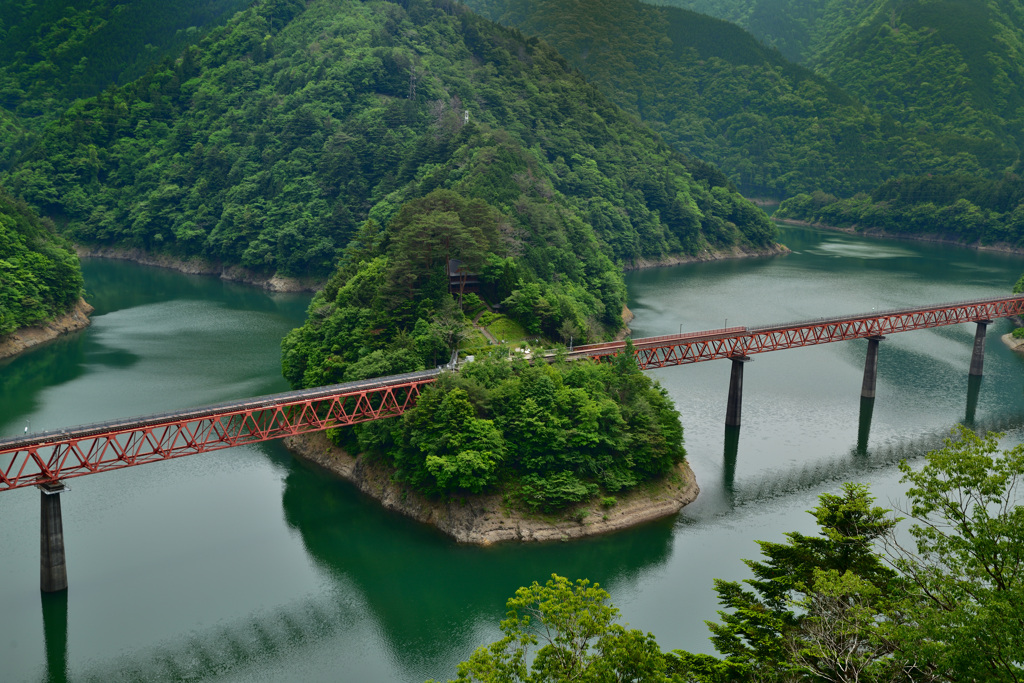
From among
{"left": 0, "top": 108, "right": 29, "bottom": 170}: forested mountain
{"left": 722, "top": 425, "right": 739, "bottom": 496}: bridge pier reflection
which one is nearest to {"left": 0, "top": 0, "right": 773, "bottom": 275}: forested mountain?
{"left": 0, "top": 108, "right": 29, "bottom": 170}: forested mountain

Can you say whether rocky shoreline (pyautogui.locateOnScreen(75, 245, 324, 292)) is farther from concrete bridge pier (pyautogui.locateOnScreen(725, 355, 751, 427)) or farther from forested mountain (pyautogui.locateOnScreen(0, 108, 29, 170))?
concrete bridge pier (pyautogui.locateOnScreen(725, 355, 751, 427))

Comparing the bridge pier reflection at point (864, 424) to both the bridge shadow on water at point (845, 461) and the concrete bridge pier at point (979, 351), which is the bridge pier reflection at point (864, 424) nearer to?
the bridge shadow on water at point (845, 461)

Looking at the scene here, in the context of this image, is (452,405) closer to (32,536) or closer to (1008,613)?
(32,536)

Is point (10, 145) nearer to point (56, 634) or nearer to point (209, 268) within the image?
point (209, 268)

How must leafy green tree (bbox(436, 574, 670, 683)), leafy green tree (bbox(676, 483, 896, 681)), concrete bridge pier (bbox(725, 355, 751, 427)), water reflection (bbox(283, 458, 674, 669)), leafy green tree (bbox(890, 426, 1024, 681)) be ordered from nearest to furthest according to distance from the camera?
leafy green tree (bbox(890, 426, 1024, 681)), leafy green tree (bbox(676, 483, 896, 681)), leafy green tree (bbox(436, 574, 670, 683)), water reflection (bbox(283, 458, 674, 669)), concrete bridge pier (bbox(725, 355, 751, 427))

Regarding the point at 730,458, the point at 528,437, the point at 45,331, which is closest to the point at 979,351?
the point at 730,458
